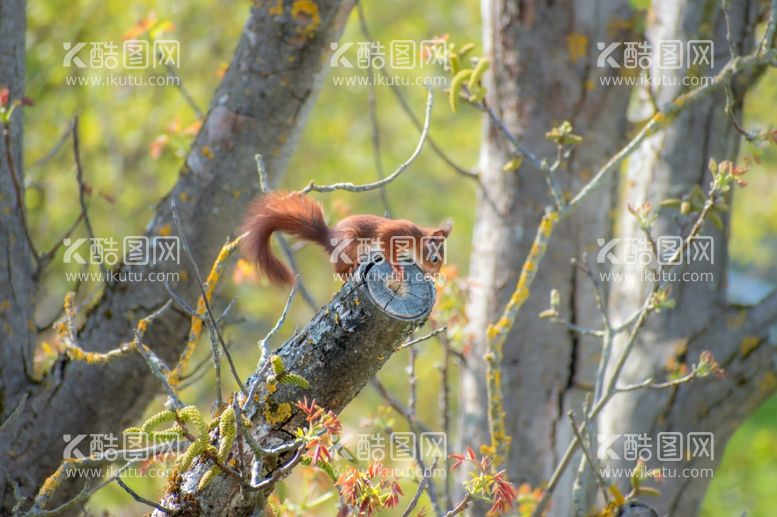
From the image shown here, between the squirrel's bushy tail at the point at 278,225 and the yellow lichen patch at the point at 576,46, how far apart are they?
130 centimetres

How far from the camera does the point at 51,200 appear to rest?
345 inches

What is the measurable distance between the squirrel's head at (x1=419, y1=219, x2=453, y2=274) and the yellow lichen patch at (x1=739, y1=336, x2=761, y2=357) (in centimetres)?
132

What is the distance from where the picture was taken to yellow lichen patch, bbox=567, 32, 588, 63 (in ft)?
12.4

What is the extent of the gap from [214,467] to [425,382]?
9.08 meters

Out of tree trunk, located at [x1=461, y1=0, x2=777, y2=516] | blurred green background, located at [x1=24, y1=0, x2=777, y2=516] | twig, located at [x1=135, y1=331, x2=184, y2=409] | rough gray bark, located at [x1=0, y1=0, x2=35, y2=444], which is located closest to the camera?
twig, located at [x1=135, y1=331, x2=184, y2=409]

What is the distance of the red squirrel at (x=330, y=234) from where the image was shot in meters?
3.13
